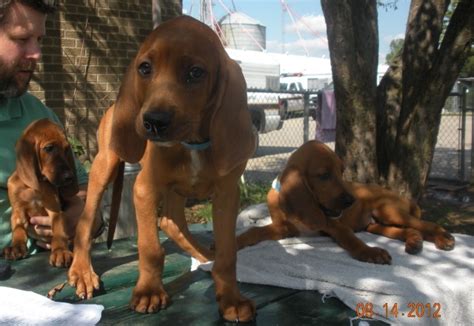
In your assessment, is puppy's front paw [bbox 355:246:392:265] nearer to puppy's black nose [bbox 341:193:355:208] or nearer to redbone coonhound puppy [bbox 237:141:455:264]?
redbone coonhound puppy [bbox 237:141:455:264]

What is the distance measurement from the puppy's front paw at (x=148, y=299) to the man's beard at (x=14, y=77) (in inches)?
56.9

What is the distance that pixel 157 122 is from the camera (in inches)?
63.1

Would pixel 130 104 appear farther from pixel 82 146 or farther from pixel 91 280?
pixel 82 146

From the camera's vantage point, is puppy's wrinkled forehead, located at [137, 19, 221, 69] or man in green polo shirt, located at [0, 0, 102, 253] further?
man in green polo shirt, located at [0, 0, 102, 253]

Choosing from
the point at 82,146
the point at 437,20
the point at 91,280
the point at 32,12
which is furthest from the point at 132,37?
the point at 91,280

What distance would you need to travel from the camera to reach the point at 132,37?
7.98 meters

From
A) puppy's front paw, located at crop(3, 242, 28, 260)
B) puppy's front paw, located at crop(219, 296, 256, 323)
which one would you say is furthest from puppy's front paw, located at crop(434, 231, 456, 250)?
puppy's front paw, located at crop(3, 242, 28, 260)

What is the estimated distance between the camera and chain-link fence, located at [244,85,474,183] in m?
8.67

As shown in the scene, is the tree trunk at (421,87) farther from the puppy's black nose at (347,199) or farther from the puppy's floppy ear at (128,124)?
the puppy's floppy ear at (128,124)

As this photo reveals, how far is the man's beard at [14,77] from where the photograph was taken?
9.04 ft

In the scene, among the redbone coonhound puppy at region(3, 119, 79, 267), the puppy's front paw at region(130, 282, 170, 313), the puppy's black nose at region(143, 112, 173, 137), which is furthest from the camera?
the redbone coonhound puppy at region(3, 119, 79, 267)

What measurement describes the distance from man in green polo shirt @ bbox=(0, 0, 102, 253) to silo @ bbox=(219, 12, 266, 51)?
1114 inches

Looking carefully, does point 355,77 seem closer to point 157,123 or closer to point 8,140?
point 8,140

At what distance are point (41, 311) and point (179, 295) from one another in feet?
1.86
